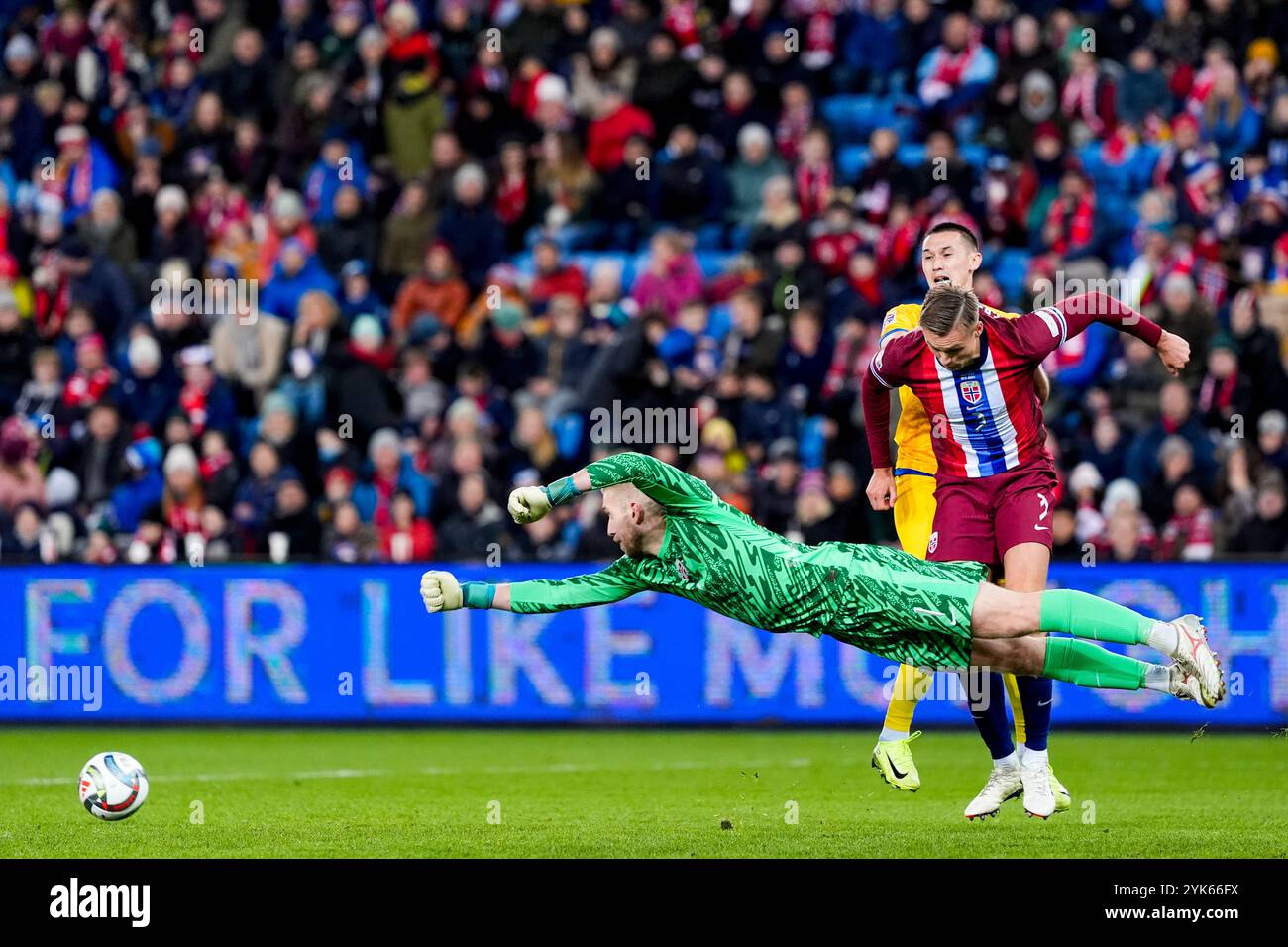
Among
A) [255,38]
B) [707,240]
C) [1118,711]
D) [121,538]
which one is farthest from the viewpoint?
[255,38]

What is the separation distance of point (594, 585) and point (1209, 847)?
2832mm

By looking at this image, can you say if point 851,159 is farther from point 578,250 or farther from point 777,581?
point 777,581

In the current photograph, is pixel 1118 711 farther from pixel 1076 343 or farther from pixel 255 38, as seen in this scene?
pixel 255 38

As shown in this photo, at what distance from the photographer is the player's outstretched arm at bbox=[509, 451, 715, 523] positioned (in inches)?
351

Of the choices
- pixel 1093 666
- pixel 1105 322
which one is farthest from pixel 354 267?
pixel 1093 666

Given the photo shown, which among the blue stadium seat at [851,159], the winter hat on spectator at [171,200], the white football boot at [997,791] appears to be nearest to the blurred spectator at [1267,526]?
the white football boot at [997,791]

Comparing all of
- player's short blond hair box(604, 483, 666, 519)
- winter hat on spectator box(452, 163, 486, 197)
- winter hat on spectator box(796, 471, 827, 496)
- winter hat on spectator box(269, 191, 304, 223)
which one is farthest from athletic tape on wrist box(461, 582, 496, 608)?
winter hat on spectator box(269, 191, 304, 223)

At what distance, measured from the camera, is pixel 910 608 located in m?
9.18

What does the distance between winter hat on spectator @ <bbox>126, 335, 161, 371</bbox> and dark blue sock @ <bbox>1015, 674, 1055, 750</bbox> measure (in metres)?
10.6

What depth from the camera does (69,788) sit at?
12.6 metres

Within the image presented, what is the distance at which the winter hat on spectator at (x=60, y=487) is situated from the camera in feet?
60.4

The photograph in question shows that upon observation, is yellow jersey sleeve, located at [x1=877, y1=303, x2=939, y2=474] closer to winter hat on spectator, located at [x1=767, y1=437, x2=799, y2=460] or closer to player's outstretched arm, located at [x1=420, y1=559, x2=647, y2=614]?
player's outstretched arm, located at [x1=420, y1=559, x2=647, y2=614]

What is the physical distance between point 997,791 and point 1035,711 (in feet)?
1.48

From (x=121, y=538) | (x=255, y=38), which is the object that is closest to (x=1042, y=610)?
(x=121, y=538)
